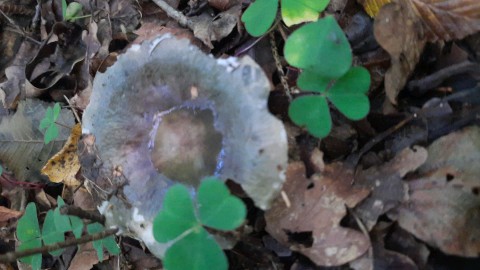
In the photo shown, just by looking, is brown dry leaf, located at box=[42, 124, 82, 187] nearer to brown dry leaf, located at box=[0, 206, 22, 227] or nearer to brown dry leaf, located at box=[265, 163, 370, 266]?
brown dry leaf, located at box=[0, 206, 22, 227]

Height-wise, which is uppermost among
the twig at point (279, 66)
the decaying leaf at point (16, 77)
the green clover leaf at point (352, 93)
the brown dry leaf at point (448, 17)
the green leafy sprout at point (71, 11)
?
the brown dry leaf at point (448, 17)

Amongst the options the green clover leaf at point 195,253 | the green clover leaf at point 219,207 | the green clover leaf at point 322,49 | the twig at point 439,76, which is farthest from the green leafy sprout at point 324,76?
the green clover leaf at point 195,253

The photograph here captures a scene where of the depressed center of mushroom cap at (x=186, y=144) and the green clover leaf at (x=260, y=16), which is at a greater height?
the green clover leaf at (x=260, y=16)

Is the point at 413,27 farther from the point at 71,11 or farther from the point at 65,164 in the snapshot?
the point at 71,11

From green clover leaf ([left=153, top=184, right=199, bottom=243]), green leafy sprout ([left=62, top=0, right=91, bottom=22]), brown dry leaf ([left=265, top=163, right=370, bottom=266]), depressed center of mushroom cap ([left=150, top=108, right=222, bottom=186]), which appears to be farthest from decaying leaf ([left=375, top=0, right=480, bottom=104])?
green leafy sprout ([left=62, top=0, right=91, bottom=22])

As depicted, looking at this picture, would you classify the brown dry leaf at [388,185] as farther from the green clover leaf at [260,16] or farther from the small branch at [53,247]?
the small branch at [53,247]

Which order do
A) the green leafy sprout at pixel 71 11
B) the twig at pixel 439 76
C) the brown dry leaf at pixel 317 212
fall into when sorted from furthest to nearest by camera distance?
the green leafy sprout at pixel 71 11
the twig at pixel 439 76
the brown dry leaf at pixel 317 212
